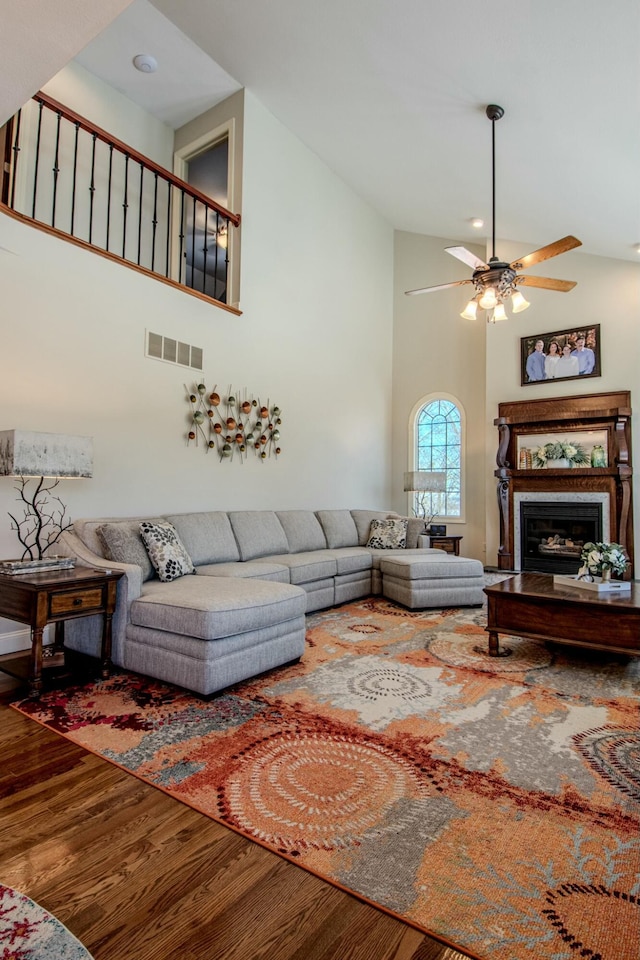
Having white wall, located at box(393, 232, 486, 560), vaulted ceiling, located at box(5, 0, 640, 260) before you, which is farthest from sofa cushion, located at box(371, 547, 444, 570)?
vaulted ceiling, located at box(5, 0, 640, 260)

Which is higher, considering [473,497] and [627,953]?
[473,497]

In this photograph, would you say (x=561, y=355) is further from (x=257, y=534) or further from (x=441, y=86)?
(x=257, y=534)

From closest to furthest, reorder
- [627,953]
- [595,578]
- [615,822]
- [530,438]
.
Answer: [627,953] → [615,822] → [595,578] → [530,438]

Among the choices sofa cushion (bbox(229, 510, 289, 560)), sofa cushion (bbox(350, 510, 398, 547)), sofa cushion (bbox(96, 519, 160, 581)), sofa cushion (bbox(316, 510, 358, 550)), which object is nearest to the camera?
sofa cushion (bbox(96, 519, 160, 581))

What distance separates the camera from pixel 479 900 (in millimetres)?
1305

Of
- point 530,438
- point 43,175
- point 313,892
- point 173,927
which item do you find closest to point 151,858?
point 173,927

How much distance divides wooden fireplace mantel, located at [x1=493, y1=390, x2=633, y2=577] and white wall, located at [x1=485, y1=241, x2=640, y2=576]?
123 millimetres

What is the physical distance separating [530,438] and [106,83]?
6352 millimetres

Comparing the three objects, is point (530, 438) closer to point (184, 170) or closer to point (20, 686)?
point (184, 170)

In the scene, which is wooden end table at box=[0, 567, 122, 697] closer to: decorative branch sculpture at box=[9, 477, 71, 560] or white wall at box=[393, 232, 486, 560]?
decorative branch sculpture at box=[9, 477, 71, 560]

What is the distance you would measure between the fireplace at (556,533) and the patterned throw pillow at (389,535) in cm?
195

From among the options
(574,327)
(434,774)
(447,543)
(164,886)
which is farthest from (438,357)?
(164,886)

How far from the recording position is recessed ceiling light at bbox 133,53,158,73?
5023 millimetres

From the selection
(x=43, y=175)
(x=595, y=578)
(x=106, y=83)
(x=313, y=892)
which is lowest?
(x=313, y=892)
